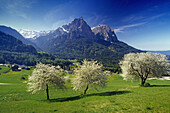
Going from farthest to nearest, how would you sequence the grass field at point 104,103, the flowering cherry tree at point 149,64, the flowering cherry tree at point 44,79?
the flowering cherry tree at point 149,64
the flowering cherry tree at point 44,79
the grass field at point 104,103

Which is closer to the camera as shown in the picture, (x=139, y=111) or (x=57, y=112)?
(x=139, y=111)

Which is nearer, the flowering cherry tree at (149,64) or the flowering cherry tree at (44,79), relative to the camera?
the flowering cherry tree at (44,79)

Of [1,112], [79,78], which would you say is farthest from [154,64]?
[1,112]

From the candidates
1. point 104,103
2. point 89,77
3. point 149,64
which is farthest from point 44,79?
point 149,64

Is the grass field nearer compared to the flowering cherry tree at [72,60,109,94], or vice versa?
the grass field

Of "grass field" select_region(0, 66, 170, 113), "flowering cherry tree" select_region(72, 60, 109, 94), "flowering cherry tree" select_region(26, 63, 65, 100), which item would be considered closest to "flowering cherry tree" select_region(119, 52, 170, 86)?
"grass field" select_region(0, 66, 170, 113)

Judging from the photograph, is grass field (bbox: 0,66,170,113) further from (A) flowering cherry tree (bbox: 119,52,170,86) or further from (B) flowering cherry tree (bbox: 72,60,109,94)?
(A) flowering cherry tree (bbox: 119,52,170,86)

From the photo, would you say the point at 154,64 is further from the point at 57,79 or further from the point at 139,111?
the point at 57,79

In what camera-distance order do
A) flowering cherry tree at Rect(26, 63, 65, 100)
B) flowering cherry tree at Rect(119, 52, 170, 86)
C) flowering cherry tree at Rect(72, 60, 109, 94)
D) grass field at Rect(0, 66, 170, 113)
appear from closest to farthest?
grass field at Rect(0, 66, 170, 113) → flowering cherry tree at Rect(26, 63, 65, 100) → flowering cherry tree at Rect(72, 60, 109, 94) → flowering cherry tree at Rect(119, 52, 170, 86)

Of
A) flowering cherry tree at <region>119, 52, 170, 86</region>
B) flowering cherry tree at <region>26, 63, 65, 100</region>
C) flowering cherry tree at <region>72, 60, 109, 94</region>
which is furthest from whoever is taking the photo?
flowering cherry tree at <region>119, 52, 170, 86</region>

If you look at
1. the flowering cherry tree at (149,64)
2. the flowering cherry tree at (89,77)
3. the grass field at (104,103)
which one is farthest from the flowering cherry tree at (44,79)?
the flowering cherry tree at (149,64)

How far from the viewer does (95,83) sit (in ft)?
97.9

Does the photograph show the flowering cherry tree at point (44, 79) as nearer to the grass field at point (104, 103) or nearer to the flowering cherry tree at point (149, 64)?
the grass field at point (104, 103)

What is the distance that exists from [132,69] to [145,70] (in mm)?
4721
